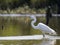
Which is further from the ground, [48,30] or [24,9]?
[48,30]

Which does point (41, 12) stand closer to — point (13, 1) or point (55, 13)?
point (55, 13)

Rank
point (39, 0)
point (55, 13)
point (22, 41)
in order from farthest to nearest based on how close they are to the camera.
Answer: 1. point (39, 0)
2. point (55, 13)
3. point (22, 41)

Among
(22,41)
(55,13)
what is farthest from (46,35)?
(55,13)

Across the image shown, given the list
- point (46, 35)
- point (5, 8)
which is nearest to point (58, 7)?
point (5, 8)

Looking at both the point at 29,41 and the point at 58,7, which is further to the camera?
the point at 58,7

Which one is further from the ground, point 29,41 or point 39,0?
point 29,41

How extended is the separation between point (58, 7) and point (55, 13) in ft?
6.47

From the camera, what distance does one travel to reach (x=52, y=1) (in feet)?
158

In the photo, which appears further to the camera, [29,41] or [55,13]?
[55,13]

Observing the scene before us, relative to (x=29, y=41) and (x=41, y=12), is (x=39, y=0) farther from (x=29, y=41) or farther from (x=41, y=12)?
(x=29, y=41)

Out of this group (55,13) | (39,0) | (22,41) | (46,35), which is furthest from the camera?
(39,0)

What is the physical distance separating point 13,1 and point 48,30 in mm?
36384

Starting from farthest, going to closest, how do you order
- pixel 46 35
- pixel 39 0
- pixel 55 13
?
pixel 39 0
pixel 55 13
pixel 46 35

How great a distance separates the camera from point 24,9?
47.6 metres
